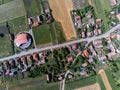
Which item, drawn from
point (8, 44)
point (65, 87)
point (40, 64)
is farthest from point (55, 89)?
point (8, 44)

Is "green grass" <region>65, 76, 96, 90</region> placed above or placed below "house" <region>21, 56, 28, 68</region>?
below

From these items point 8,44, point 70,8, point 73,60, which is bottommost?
point 73,60

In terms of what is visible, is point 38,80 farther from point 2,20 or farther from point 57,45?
point 2,20

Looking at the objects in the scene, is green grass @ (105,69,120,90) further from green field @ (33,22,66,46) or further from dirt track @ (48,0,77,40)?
green field @ (33,22,66,46)

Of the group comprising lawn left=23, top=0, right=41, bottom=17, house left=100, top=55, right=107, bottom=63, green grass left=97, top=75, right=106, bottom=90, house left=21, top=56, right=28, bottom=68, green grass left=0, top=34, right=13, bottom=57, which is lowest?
green grass left=97, top=75, right=106, bottom=90

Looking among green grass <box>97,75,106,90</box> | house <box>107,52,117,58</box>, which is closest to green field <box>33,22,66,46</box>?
house <box>107,52,117,58</box>

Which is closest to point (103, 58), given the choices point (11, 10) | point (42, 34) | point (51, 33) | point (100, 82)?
point (100, 82)

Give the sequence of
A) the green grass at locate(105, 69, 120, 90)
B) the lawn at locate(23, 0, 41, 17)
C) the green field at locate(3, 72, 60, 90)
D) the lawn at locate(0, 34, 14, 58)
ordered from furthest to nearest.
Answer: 1. the lawn at locate(0, 34, 14, 58)
2. the lawn at locate(23, 0, 41, 17)
3. the green field at locate(3, 72, 60, 90)
4. the green grass at locate(105, 69, 120, 90)

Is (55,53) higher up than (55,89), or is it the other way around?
(55,53)
